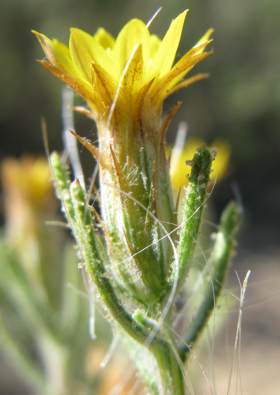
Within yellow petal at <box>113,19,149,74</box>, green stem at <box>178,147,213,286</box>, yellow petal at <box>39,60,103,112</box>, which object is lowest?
green stem at <box>178,147,213,286</box>

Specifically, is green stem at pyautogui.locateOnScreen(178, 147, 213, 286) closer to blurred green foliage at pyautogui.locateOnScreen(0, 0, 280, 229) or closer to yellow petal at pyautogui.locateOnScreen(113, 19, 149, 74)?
yellow petal at pyautogui.locateOnScreen(113, 19, 149, 74)

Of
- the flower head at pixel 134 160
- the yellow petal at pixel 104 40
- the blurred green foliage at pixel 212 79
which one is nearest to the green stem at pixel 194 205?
the flower head at pixel 134 160

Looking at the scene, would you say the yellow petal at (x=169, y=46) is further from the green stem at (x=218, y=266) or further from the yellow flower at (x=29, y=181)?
the yellow flower at (x=29, y=181)

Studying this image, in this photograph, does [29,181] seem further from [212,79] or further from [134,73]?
[212,79]

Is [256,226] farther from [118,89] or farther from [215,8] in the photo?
[118,89]

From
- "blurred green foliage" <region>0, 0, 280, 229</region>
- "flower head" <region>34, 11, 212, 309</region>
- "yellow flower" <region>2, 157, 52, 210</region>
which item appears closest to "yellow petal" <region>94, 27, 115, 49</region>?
"flower head" <region>34, 11, 212, 309</region>

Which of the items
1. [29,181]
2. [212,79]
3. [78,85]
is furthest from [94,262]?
[212,79]

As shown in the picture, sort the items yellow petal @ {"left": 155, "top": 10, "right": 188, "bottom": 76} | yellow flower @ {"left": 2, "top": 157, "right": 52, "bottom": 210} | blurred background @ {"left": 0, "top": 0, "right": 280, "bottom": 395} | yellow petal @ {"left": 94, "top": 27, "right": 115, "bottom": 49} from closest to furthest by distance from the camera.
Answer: yellow petal @ {"left": 155, "top": 10, "right": 188, "bottom": 76}, yellow petal @ {"left": 94, "top": 27, "right": 115, "bottom": 49}, yellow flower @ {"left": 2, "top": 157, "right": 52, "bottom": 210}, blurred background @ {"left": 0, "top": 0, "right": 280, "bottom": 395}
